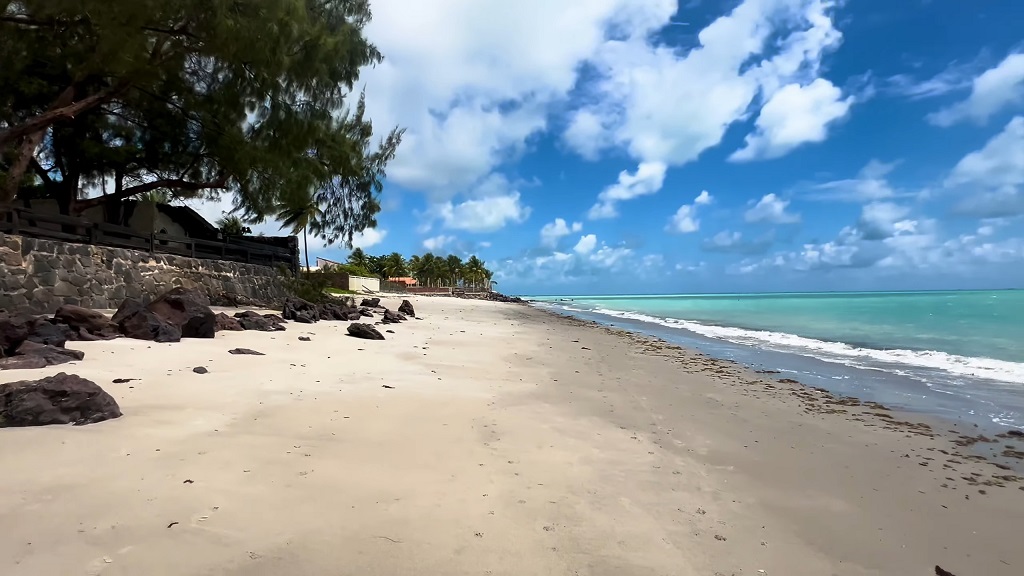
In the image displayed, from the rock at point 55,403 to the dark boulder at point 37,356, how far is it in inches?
84.5

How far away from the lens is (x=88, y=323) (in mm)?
9227

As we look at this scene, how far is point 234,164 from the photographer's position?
48.9 feet

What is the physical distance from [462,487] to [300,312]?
13497 millimetres

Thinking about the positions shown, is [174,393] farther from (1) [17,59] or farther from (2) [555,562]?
(1) [17,59]

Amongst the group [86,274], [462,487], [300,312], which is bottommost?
[462,487]

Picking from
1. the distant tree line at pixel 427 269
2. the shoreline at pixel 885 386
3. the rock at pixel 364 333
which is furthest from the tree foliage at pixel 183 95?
the distant tree line at pixel 427 269

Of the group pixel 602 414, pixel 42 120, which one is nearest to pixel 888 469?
pixel 602 414

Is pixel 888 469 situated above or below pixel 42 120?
below

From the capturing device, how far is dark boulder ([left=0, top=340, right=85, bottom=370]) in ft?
20.8

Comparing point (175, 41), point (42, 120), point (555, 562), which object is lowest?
point (555, 562)

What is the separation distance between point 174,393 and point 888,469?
7.64m

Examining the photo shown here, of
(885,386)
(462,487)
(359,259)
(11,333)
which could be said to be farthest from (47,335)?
(359,259)

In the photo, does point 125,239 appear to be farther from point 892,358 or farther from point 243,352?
point 892,358

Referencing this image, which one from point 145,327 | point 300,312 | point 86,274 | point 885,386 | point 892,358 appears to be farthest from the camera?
point 300,312
